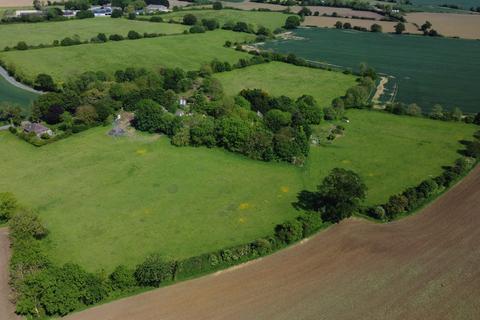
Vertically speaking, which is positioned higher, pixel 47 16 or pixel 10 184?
pixel 47 16

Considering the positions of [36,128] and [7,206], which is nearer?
[7,206]

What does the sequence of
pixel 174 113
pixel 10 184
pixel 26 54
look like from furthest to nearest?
pixel 26 54 → pixel 174 113 → pixel 10 184

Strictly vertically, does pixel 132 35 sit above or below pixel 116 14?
below

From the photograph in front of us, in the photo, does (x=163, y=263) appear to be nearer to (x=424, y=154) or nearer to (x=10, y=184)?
(x=10, y=184)

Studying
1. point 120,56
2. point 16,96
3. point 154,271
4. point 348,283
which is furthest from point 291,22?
point 154,271

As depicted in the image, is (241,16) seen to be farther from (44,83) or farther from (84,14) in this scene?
(44,83)

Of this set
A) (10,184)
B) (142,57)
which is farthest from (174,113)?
(142,57)
